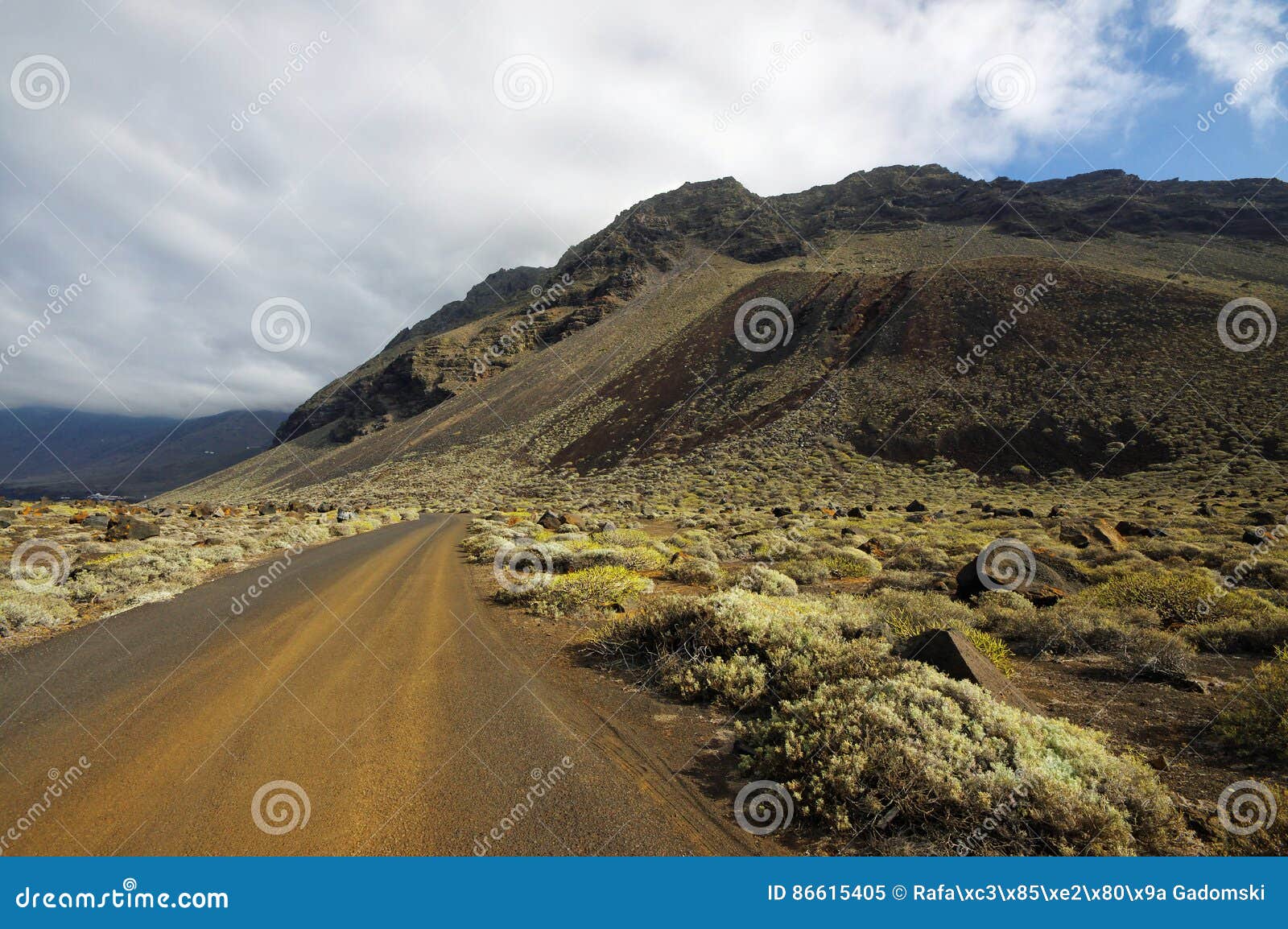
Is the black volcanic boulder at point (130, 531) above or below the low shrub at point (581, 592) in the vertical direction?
below

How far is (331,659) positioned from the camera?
275 inches

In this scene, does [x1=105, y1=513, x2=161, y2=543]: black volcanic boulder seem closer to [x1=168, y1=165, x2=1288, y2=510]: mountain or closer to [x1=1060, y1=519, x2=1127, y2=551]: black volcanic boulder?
[x1=168, y1=165, x2=1288, y2=510]: mountain

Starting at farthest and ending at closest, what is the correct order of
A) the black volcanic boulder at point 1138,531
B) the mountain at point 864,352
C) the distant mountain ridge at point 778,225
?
1. the distant mountain ridge at point 778,225
2. the mountain at point 864,352
3. the black volcanic boulder at point 1138,531

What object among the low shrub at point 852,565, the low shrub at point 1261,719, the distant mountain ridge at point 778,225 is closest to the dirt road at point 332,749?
the low shrub at point 1261,719

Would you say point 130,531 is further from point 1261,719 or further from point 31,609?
point 1261,719

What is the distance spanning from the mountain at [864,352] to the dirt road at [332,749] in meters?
37.0

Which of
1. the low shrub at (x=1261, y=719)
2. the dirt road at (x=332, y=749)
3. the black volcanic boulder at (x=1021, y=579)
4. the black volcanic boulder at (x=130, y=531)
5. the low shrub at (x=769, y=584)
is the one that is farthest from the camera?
the black volcanic boulder at (x=130, y=531)

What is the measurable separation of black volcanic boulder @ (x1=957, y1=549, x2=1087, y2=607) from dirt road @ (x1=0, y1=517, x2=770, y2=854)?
7.64 m

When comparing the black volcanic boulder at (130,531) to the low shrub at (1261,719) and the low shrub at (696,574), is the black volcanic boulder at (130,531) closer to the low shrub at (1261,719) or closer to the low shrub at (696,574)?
the low shrub at (696,574)

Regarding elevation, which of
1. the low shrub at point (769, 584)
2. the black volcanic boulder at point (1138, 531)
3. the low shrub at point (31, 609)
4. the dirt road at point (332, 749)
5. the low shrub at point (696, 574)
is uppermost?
the black volcanic boulder at point (1138, 531)

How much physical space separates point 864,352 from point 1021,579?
4916cm

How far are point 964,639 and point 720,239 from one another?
12858 cm

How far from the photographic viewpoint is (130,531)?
20578mm

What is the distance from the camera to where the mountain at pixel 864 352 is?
39781mm
